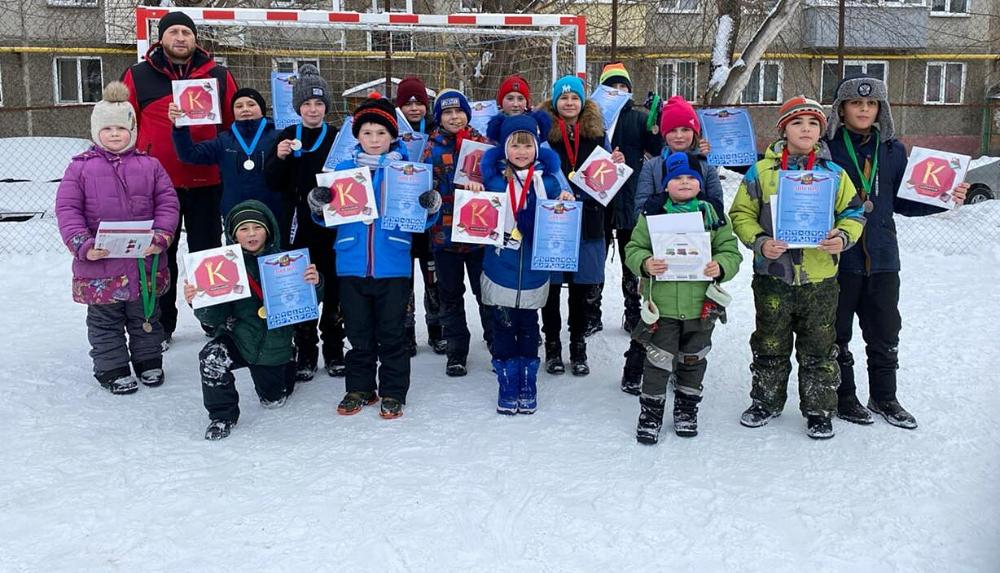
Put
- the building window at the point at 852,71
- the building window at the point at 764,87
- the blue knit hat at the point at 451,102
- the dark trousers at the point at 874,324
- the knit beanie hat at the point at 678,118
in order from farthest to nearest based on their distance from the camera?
the building window at the point at 852,71
the building window at the point at 764,87
the blue knit hat at the point at 451,102
the knit beanie hat at the point at 678,118
the dark trousers at the point at 874,324

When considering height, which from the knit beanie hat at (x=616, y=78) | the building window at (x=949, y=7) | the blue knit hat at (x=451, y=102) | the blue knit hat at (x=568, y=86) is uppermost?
the building window at (x=949, y=7)

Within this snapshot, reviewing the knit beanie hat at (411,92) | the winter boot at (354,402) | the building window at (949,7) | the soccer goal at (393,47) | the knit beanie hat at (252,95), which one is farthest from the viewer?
the building window at (949,7)

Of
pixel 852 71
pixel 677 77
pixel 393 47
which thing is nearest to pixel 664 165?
pixel 393 47

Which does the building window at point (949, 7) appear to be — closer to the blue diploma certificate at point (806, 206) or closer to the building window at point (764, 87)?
the building window at point (764, 87)

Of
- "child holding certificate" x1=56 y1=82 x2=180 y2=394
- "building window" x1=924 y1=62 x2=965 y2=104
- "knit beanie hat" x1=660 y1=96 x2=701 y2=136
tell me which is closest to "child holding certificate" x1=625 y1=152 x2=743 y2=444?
"knit beanie hat" x1=660 y1=96 x2=701 y2=136

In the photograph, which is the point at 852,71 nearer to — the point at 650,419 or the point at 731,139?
the point at 731,139

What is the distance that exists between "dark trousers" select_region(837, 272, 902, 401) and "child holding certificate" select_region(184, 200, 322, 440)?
2860 millimetres

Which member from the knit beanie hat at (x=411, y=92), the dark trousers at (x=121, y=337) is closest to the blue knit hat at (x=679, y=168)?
the knit beanie hat at (x=411, y=92)

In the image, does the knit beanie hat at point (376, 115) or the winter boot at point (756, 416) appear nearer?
the winter boot at point (756, 416)

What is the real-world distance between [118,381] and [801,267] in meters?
3.93

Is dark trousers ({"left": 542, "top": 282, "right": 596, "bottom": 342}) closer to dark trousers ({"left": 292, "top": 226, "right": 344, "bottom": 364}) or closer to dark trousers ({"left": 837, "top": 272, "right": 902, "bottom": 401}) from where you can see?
dark trousers ({"left": 292, "top": 226, "right": 344, "bottom": 364})

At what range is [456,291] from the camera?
5121 millimetres

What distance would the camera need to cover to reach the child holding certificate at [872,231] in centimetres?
412

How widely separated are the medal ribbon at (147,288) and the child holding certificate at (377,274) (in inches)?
47.6
